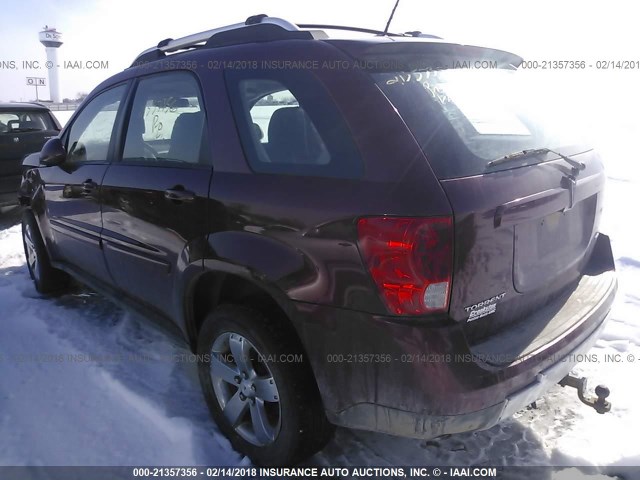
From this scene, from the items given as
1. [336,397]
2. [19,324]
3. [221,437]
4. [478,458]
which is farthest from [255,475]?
[19,324]

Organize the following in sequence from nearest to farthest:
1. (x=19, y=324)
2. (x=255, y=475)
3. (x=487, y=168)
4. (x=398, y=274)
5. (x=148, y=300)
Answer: (x=398, y=274) < (x=487, y=168) < (x=255, y=475) < (x=148, y=300) < (x=19, y=324)

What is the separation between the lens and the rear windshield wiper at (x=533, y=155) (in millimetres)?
1873

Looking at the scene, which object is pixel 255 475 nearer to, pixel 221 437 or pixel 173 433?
pixel 221 437

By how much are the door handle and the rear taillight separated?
98cm

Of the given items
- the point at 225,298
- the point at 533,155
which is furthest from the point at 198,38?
the point at 533,155

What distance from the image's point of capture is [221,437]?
2.47m

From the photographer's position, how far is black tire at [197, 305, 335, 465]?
2037 mm

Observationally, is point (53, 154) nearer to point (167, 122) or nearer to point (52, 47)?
point (167, 122)

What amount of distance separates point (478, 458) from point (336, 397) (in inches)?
36.7

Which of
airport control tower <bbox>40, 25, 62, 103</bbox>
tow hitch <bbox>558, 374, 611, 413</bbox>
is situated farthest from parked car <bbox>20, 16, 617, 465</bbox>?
airport control tower <bbox>40, 25, 62, 103</bbox>

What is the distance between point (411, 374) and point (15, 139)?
7102mm

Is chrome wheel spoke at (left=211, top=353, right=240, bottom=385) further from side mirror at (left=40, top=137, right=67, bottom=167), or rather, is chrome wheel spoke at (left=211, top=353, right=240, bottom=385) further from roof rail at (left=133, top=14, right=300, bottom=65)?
side mirror at (left=40, top=137, right=67, bottom=167)

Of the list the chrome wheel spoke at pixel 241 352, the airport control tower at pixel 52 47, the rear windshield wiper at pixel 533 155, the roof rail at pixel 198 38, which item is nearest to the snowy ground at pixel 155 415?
the chrome wheel spoke at pixel 241 352

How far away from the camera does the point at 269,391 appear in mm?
2178
